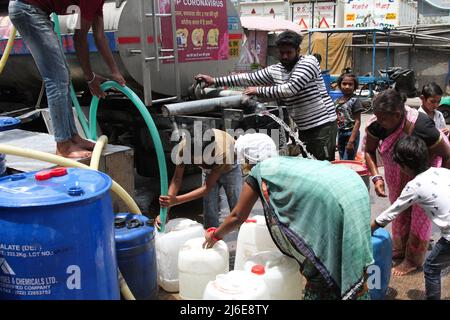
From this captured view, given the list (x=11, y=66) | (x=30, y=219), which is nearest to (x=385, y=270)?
(x=30, y=219)

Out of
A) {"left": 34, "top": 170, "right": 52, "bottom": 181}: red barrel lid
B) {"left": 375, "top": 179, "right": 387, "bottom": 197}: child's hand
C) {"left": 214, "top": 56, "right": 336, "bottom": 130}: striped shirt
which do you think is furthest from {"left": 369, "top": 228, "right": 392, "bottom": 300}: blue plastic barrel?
{"left": 34, "top": 170, "right": 52, "bottom": 181}: red barrel lid

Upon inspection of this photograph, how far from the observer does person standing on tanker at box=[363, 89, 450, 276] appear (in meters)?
3.34

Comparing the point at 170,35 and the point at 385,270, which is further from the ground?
the point at 170,35

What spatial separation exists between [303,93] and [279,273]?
2164mm

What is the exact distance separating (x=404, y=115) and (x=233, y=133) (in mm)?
1580

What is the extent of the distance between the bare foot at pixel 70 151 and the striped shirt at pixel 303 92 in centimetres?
177

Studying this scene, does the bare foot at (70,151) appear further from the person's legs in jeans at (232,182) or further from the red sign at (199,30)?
the red sign at (199,30)

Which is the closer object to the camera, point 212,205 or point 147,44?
point 212,205

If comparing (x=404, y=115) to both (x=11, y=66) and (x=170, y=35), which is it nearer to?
(x=170, y=35)

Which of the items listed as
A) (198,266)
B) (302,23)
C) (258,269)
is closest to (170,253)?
(198,266)

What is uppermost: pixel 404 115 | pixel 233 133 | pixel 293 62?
pixel 293 62

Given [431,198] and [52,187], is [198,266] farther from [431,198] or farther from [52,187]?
[431,198]

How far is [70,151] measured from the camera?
10.8 feet

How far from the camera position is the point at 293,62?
14.1ft
